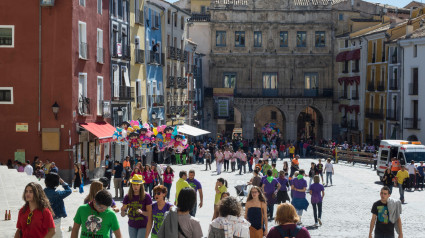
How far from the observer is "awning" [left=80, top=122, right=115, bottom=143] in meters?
34.6

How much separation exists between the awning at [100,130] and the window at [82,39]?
303cm

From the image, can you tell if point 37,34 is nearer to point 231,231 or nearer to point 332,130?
point 231,231

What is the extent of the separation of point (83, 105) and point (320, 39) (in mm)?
44330

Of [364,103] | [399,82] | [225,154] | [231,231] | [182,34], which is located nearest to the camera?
[231,231]

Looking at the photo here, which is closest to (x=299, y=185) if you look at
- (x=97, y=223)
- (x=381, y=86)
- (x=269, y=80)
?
(x=97, y=223)

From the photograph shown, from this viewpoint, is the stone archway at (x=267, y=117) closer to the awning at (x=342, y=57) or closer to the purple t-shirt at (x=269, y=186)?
the awning at (x=342, y=57)

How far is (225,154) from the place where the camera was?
141ft

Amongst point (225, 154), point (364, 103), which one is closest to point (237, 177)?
point (225, 154)

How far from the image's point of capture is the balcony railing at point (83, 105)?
111ft

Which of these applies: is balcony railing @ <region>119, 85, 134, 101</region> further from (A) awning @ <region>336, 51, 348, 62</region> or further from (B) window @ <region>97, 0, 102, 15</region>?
(A) awning @ <region>336, 51, 348, 62</region>

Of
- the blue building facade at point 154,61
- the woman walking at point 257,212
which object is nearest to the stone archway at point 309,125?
the blue building facade at point 154,61

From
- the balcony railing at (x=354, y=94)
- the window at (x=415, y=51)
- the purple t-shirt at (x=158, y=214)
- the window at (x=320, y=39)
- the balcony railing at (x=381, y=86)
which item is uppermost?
the window at (x=320, y=39)

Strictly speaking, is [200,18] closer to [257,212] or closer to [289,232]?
[257,212]

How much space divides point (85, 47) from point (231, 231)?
2604 centimetres
